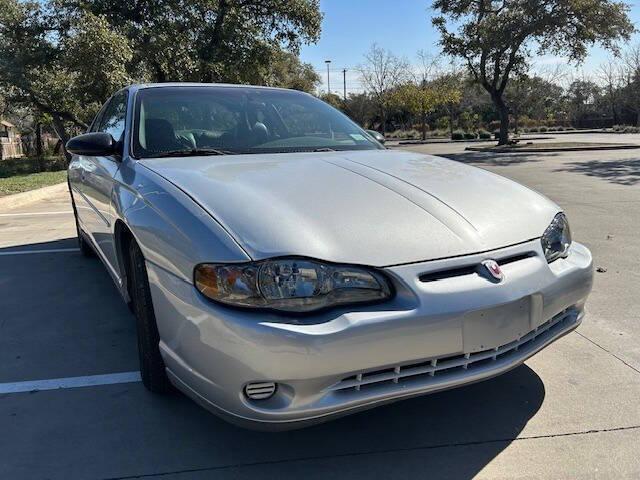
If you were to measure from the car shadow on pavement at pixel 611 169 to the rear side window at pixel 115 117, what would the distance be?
33.3ft

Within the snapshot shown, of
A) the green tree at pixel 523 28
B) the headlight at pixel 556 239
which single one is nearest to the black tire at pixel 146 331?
the headlight at pixel 556 239

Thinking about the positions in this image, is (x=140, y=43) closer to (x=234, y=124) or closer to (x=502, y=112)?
(x=234, y=124)

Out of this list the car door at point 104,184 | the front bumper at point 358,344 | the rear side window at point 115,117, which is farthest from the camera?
the rear side window at point 115,117

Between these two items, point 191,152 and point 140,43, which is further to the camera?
point 140,43

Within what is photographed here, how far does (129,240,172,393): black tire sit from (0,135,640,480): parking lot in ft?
0.39

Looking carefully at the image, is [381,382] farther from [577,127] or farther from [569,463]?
[577,127]

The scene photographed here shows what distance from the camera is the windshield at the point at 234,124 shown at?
330 cm

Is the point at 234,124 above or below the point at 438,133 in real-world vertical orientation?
above

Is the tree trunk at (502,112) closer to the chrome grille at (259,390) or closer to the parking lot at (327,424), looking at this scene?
the parking lot at (327,424)

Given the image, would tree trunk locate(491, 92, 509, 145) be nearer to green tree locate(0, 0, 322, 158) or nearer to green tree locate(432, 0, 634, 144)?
green tree locate(432, 0, 634, 144)

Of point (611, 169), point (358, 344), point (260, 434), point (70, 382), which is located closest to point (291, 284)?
point (358, 344)

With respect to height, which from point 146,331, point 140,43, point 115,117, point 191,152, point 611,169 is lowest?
point 611,169

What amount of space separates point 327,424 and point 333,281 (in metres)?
0.91

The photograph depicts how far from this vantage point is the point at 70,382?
3.04 metres
